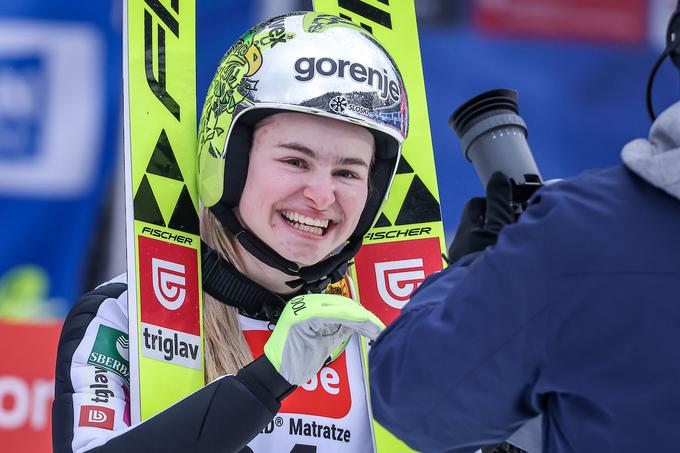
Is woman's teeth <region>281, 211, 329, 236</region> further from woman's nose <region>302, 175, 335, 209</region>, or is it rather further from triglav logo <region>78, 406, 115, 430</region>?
triglav logo <region>78, 406, 115, 430</region>

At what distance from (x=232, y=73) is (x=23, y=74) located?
2789 mm

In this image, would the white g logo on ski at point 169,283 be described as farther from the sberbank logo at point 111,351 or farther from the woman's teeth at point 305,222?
the woman's teeth at point 305,222

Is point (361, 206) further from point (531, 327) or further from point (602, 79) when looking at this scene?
point (602, 79)

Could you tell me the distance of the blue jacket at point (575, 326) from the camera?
1782 millimetres

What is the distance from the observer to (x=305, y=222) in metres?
2.77

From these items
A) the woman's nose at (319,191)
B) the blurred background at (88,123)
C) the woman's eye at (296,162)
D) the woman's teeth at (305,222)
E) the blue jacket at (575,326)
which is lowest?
the blue jacket at (575,326)

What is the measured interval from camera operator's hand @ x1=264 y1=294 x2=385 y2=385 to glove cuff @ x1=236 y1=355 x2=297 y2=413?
1cm

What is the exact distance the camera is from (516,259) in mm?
1827

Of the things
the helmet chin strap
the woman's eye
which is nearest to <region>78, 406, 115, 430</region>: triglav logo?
the helmet chin strap

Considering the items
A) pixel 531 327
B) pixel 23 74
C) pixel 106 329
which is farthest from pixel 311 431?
pixel 23 74

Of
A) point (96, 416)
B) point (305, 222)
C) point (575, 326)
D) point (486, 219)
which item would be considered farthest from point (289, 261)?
point (575, 326)

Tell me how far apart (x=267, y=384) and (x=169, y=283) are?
1.66 feet

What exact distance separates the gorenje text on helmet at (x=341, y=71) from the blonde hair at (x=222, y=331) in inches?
18.3

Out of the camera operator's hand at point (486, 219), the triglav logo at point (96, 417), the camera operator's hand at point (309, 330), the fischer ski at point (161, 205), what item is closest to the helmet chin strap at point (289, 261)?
the fischer ski at point (161, 205)
